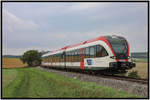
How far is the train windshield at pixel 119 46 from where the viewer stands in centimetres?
1466

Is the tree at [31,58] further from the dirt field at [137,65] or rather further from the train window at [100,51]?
the train window at [100,51]

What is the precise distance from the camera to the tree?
3226 inches

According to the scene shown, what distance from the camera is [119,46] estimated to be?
15.0 meters

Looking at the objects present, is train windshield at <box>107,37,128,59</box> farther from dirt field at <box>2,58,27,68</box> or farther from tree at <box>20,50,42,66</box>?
tree at <box>20,50,42,66</box>

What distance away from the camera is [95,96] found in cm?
1066

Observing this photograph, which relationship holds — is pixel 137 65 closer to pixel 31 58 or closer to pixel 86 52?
pixel 86 52

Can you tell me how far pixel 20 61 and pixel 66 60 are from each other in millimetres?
67775

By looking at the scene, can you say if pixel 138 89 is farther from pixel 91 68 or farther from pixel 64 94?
pixel 91 68

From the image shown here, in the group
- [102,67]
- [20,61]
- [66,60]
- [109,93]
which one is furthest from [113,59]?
[20,61]

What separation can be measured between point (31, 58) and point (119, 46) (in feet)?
232

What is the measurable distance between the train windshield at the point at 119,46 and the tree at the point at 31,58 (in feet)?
225

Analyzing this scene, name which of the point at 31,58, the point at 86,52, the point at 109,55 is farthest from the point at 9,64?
the point at 109,55

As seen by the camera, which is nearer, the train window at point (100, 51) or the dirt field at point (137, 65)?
the train window at point (100, 51)

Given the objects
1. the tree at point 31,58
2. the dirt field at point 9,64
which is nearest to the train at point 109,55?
the dirt field at point 9,64
